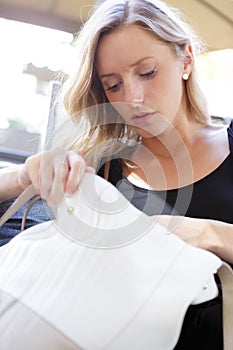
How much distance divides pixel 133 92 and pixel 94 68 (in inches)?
3.7

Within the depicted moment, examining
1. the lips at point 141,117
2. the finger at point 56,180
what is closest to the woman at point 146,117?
the lips at point 141,117

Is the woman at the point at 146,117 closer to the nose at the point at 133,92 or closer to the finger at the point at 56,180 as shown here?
the nose at the point at 133,92

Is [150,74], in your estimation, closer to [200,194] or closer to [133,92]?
[133,92]

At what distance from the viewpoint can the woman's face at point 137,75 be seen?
634mm

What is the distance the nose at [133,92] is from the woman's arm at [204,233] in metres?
0.23

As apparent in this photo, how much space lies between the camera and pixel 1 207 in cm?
52

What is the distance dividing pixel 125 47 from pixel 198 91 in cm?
21

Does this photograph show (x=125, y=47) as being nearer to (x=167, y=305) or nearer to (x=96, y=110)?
(x=96, y=110)

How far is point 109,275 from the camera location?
1.28 feet

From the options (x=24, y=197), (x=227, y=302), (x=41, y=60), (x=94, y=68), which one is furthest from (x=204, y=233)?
(x=41, y=60)

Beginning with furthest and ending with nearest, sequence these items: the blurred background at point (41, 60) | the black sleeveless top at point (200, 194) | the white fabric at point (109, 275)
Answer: the blurred background at point (41, 60), the black sleeveless top at point (200, 194), the white fabric at point (109, 275)

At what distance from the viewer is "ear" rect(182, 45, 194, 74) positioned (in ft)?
2.39

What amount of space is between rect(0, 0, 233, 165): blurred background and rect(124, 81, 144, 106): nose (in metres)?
0.17

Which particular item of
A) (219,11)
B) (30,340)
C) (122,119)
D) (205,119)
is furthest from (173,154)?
(219,11)
